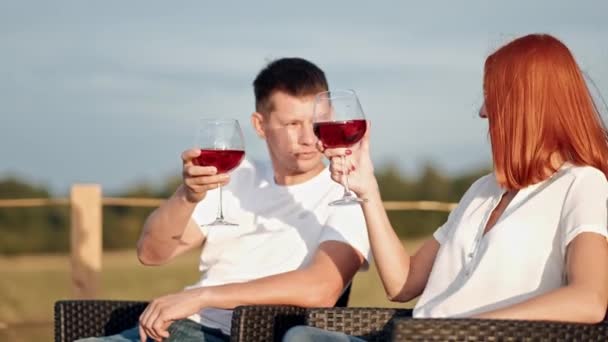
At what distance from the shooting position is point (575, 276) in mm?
2678

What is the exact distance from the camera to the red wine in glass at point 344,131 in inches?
133

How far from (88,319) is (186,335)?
40 cm

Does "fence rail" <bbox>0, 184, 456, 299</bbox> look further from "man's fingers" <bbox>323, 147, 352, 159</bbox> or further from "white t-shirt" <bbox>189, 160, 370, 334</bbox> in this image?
"man's fingers" <bbox>323, 147, 352, 159</bbox>

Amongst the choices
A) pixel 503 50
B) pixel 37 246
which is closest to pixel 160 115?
pixel 503 50

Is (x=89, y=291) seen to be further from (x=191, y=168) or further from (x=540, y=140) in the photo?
(x=540, y=140)

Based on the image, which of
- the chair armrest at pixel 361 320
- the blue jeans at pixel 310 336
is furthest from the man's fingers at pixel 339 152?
the blue jeans at pixel 310 336

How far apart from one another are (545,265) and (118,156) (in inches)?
272

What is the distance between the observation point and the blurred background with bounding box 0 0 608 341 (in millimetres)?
4496

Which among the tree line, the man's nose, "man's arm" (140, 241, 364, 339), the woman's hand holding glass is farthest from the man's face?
the tree line

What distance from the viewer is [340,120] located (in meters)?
3.39

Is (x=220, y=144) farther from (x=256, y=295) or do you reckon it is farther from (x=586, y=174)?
(x=586, y=174)

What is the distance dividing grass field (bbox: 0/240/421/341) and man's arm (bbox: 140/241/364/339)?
842 cm

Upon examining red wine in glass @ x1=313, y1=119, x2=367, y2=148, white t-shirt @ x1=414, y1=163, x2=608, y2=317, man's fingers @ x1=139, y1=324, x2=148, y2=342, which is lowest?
man's fingers @ x1=139, y1=324, x2=148, y2=342

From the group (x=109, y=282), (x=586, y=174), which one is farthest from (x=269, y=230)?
(x=109, y=282)
